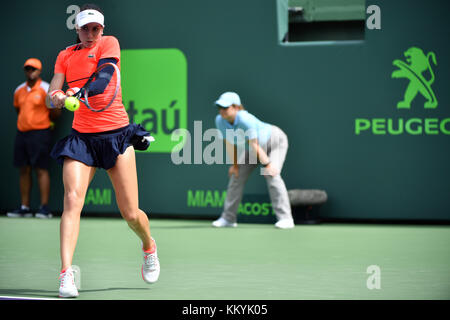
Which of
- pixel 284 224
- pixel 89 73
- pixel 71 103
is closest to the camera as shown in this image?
pixel 71 103

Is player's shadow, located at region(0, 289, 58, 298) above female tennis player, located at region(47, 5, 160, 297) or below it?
below

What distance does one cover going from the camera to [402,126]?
8828 mm

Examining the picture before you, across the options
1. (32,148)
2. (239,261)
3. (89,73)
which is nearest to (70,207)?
(89,73)

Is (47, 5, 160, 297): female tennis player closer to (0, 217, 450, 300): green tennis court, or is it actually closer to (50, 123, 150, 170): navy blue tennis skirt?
(50, 123, 150, 170): navy blue tennis skirt

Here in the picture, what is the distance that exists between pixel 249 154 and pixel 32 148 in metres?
2.87

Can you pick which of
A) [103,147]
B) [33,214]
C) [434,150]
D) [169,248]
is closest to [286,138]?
[434,150]

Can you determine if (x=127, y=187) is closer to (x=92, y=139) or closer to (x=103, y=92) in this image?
(x=92, y=139)

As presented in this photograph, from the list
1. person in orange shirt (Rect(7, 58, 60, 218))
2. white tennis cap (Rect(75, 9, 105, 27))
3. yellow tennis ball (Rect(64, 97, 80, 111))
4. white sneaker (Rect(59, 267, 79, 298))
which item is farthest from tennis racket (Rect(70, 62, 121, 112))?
person in orange shirt (Rect(7, 58, 60, 218))

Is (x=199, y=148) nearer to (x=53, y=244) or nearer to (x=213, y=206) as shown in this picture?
(x=213, y=206)

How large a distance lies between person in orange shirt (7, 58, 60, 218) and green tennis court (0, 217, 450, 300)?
759 mm

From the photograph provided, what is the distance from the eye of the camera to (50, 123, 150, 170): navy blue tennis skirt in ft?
14.3

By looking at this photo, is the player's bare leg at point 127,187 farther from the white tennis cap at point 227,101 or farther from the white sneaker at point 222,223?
the white sneaker at point 222,223

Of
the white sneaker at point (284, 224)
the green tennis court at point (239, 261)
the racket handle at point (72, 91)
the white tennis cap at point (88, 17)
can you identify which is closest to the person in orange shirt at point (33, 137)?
the green tennis court at point (239, 261)

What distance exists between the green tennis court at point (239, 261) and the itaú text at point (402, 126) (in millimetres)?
1120
